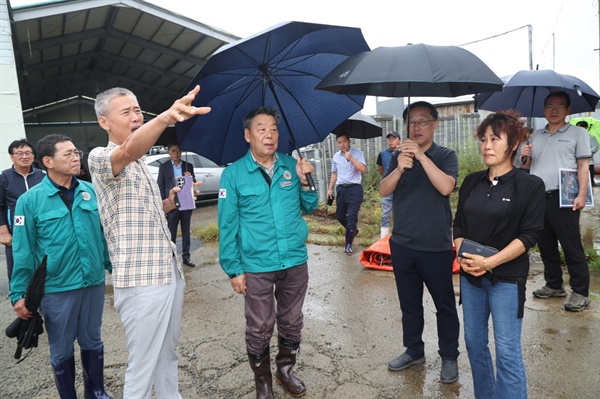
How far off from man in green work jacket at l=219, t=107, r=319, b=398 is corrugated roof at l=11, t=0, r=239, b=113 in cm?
924

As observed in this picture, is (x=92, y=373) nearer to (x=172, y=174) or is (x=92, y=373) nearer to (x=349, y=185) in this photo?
(x=172, y=174)

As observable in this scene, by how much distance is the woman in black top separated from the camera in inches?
91.5

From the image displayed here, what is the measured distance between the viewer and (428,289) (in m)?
3.02

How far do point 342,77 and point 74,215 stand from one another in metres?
2.01

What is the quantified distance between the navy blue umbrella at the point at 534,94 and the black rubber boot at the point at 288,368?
9.76 ft

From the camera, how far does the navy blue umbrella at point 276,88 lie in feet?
8.53

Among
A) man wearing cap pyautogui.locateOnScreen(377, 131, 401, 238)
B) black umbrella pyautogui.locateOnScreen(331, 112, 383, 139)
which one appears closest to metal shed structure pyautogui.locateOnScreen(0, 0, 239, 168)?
black umbrella pyautogui.locateOnScreen(331, 112, 383, 139)

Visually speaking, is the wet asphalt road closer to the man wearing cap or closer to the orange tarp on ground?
the orange tarp on ground

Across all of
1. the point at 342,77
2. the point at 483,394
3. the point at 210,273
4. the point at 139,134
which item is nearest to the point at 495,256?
the point at 483,394

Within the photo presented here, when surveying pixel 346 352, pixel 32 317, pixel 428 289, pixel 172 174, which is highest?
pixel 172 174

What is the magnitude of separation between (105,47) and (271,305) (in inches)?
603

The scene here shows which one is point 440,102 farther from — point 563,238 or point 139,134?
point 139,134

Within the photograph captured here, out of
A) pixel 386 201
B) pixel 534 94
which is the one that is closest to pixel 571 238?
pixel 534 94

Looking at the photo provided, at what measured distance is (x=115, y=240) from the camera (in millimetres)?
2219
